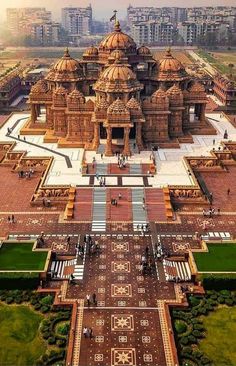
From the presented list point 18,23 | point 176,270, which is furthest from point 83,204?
point 18,23

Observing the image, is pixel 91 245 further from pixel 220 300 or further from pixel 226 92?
pixel 226 92

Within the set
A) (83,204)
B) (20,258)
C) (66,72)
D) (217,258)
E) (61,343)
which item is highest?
(66,72)

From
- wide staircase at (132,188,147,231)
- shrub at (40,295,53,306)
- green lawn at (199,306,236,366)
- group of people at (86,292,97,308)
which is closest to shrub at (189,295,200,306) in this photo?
green lawn at (199,306,236,366)

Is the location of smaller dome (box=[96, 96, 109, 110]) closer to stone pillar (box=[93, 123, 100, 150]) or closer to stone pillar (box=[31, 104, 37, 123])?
stone pillar (box=[93, 123, 100, 150])

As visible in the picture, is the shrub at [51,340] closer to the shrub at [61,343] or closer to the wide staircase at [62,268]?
the shrub at [61,343]

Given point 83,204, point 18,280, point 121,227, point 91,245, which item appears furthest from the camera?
point 83,204

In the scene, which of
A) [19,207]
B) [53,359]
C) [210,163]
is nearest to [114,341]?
[53,359]

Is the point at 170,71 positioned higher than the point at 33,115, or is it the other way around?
the point at 170,71
